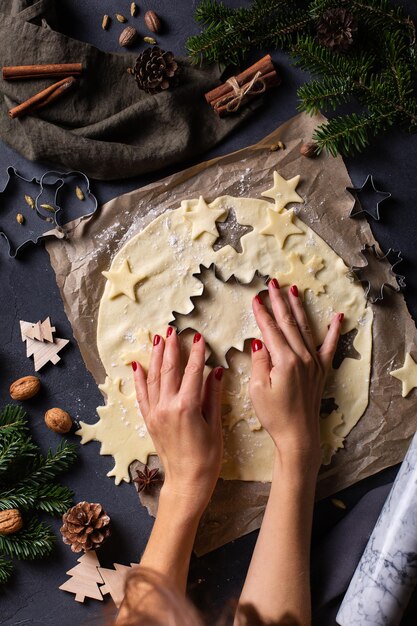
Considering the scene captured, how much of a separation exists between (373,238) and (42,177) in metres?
0.70

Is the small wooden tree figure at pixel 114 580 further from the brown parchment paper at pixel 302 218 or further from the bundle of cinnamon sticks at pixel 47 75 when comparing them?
the bundle of cinnamon sticks at pixel 47 75

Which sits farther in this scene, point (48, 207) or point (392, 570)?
point (48, 207)

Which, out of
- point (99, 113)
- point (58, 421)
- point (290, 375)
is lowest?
point (58, 421)

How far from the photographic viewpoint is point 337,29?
1.17 meters

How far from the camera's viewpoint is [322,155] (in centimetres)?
128

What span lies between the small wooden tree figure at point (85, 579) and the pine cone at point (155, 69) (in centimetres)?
97

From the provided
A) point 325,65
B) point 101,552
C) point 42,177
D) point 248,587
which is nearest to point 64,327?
point 42,177

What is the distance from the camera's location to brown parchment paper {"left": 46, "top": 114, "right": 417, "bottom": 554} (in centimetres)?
126

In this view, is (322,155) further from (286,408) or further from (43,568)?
(43,568)

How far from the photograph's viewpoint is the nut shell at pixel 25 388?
4.22 feet

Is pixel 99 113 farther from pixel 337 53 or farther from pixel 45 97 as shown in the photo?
pixel 337 53

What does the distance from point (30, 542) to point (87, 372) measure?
14.2 inches

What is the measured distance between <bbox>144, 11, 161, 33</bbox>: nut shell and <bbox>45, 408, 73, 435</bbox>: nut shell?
2.69ft

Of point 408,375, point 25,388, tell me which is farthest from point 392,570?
point 25,388
